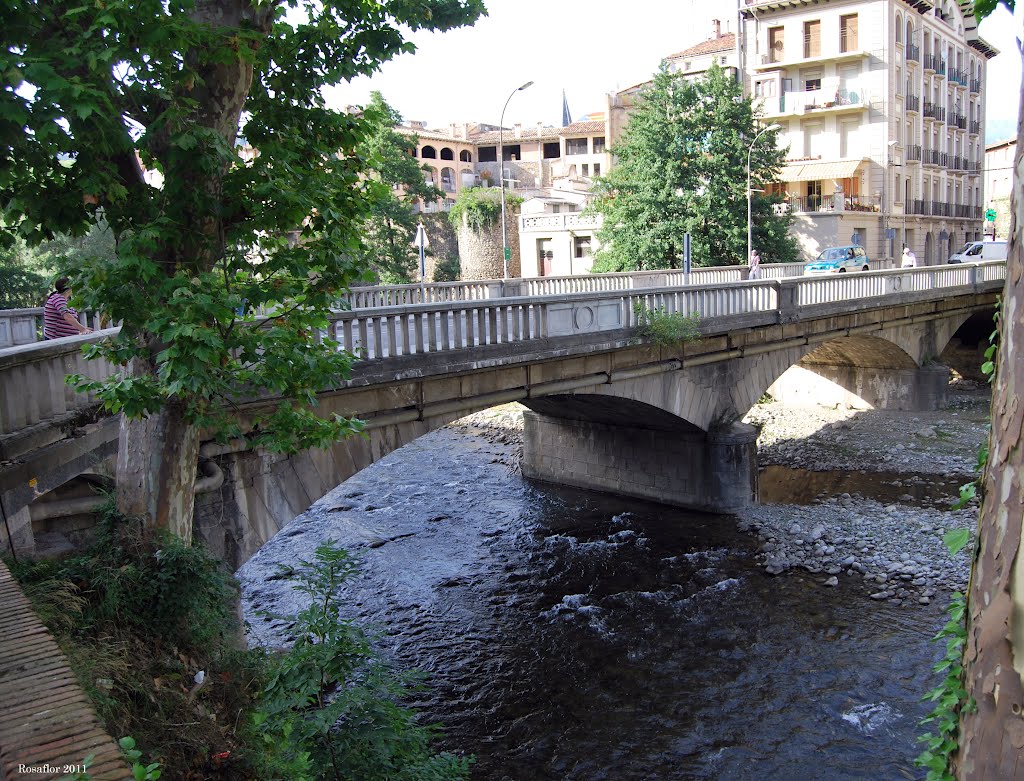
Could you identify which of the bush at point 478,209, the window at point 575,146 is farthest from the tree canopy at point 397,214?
the window at point 575,146

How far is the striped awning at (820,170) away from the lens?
4553cm

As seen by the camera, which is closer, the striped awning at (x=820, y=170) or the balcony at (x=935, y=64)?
the striped awning at (x=820, y=170)

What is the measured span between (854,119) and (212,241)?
4706cm

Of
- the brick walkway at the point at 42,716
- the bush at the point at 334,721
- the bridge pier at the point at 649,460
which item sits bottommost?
the bridge pier at the point at 649,460

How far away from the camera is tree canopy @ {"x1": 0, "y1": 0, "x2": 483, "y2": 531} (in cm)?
546

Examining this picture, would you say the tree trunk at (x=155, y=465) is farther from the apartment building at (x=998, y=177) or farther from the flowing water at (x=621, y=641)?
the apartment building at (x=998, y=177)

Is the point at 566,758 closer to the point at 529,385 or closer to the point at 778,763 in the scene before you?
the point at 778,763

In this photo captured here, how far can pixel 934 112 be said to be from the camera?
51781 mm

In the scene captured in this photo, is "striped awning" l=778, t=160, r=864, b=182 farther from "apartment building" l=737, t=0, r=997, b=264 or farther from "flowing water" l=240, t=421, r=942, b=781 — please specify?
"flowing water" l=240, t=421, r=942, b=781

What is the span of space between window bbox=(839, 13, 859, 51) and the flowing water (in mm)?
36863

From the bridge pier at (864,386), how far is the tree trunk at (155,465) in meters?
24.4

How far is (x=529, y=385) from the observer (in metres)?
13.3

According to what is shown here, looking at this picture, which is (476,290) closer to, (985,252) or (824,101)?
(985,252)

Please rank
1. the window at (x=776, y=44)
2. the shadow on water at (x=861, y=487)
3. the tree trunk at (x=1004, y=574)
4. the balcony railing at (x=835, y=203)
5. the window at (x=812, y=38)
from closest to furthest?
the tree trunk at (x=1004, y=574)
the shadow on water at (x=861, y=487)
the balcony railing at (x=835, y=203)
the window at (x=812, y=38)
the window at (x=776, y=44)
